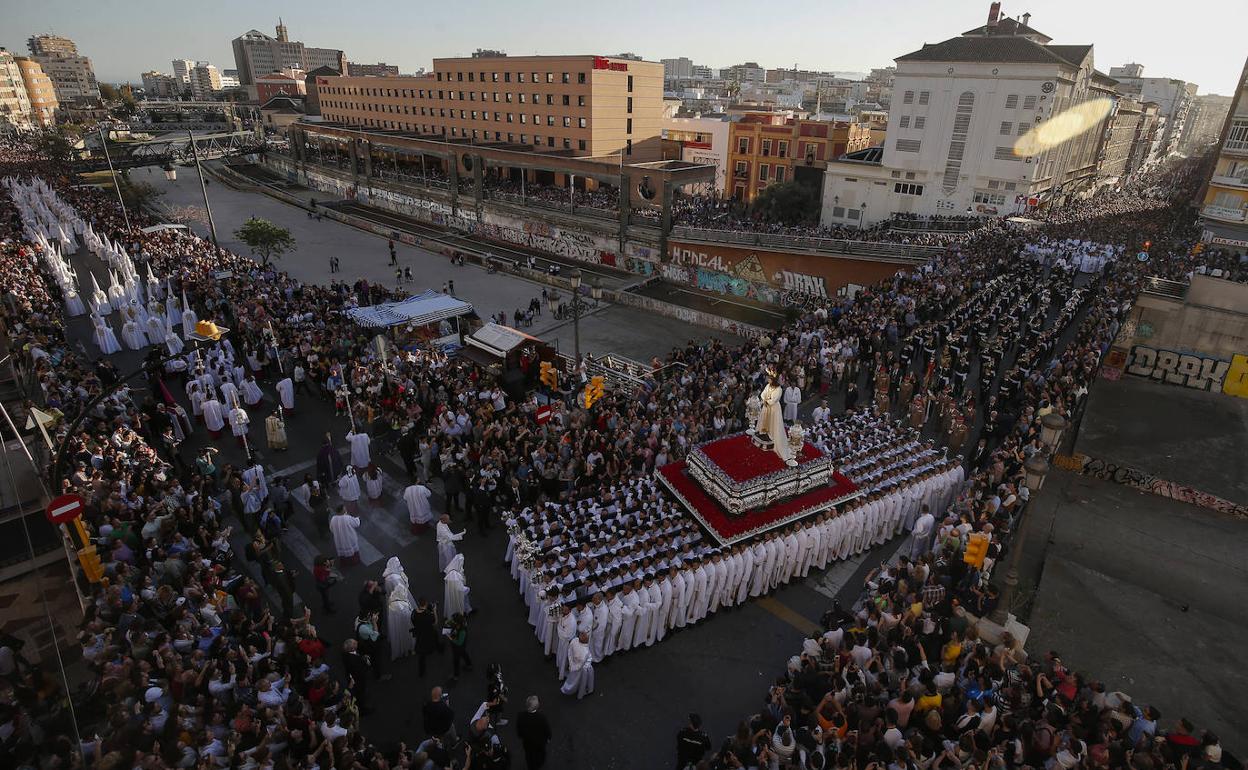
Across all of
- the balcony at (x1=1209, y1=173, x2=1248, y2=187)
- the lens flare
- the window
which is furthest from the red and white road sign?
the balcony at (x1=1209, y1=173, x2=1248, y2=187)

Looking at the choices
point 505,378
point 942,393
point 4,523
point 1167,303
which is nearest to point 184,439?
point 4,523

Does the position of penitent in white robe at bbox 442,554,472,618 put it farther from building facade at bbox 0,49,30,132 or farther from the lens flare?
building facade at bbox 0,49,30,132

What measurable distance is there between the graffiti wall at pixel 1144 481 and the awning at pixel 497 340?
15462 mm

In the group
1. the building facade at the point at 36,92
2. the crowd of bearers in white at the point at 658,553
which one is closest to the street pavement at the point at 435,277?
the crowd of bearers in white at the point at 658,553

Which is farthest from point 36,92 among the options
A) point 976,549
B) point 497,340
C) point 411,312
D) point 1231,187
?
point 1231,187

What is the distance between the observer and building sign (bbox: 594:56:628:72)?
2046 inches

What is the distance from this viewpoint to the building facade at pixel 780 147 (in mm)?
56344

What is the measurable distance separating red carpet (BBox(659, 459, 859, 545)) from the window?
4330 centimetres

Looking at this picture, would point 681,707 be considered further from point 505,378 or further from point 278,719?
point 505,378

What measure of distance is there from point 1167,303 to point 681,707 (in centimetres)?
2096

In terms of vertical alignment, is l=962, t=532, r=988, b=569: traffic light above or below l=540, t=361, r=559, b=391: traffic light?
above

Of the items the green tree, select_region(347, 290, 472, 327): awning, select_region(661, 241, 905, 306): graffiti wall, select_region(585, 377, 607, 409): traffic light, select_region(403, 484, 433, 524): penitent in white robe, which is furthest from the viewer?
the green tree

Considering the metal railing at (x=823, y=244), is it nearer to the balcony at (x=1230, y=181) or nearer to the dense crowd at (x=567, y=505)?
the dense crowd at (x=567, y=505)

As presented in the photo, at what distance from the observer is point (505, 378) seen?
20.2 m
